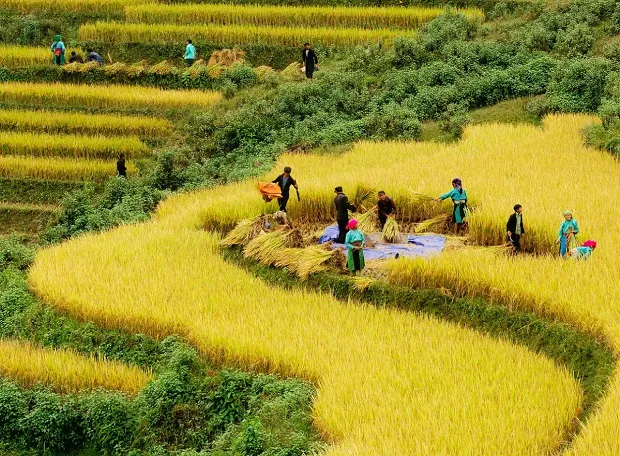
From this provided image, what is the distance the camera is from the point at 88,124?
2270 centimetres

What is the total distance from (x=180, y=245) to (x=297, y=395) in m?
4.99

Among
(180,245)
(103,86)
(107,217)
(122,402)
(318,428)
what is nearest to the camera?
(318,428)

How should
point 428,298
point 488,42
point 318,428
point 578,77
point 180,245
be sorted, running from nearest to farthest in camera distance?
point 318,428, point 428,298, point 180,245, point 578,77, point 488,42

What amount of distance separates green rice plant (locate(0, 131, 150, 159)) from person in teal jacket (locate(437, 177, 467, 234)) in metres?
8.94

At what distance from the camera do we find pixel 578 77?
19.6 metres

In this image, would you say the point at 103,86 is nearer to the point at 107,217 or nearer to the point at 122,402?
the point at 107,217

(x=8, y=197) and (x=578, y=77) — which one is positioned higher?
(x=578, y=77)

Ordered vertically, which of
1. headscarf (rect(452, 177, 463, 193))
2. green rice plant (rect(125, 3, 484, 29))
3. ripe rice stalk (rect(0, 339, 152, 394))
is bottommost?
ripe rice stalk (rect(0, 339, 152, 394))

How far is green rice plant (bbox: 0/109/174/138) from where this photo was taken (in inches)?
890

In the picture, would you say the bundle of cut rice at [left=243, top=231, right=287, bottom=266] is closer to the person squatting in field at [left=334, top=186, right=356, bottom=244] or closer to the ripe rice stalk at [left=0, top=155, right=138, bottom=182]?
the person squatting in field at [left=334, top=186, right=356, bottom=244]

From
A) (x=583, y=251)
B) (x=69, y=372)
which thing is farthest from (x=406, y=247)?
(x=69, y=372)

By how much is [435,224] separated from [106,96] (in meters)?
11.0

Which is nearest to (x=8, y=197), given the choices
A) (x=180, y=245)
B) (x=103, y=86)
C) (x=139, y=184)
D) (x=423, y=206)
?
(x=139, y=184)

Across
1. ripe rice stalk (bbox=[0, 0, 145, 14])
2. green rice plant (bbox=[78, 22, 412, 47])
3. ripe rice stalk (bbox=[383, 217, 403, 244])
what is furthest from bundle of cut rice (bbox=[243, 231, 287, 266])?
ripe rice stalk (bbox=[0, 0, 145, 14])
